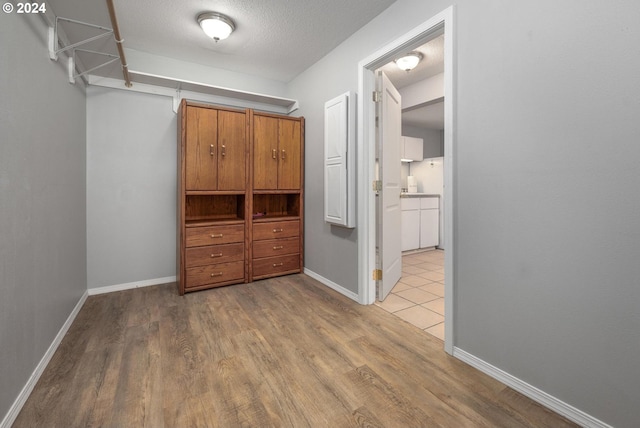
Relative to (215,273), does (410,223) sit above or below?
above

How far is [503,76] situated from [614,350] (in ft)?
4.51

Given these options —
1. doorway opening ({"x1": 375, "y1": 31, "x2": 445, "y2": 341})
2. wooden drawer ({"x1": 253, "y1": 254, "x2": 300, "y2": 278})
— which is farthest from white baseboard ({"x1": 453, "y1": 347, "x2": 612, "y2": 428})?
wooden drawer ({"x1": 253, "y1": 254, "x2": 300, "y2": 278})

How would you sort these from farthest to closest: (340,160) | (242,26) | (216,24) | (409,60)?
(409,60) → (340,160) → (242,26) → (216,24)

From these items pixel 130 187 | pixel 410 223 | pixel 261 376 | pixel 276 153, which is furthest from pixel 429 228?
pixel 130 187

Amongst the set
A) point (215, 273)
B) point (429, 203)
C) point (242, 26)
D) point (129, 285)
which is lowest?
point (129, 285)

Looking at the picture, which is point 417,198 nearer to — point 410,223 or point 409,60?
point 410,223

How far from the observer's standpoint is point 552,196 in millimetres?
1397

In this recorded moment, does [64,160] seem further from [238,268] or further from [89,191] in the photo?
[238,268]

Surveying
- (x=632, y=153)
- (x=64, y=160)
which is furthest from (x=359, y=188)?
(x=64, y=160)

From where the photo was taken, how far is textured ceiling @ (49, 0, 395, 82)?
7.47 ft

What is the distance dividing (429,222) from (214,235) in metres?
3.81

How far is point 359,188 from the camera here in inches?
106

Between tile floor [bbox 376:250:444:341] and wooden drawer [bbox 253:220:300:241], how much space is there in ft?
4.40

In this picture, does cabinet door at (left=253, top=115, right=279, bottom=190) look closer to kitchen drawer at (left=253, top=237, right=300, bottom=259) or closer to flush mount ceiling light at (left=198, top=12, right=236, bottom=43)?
kitchen drawer at (left=253, top=237, right=300, bottom=259)
